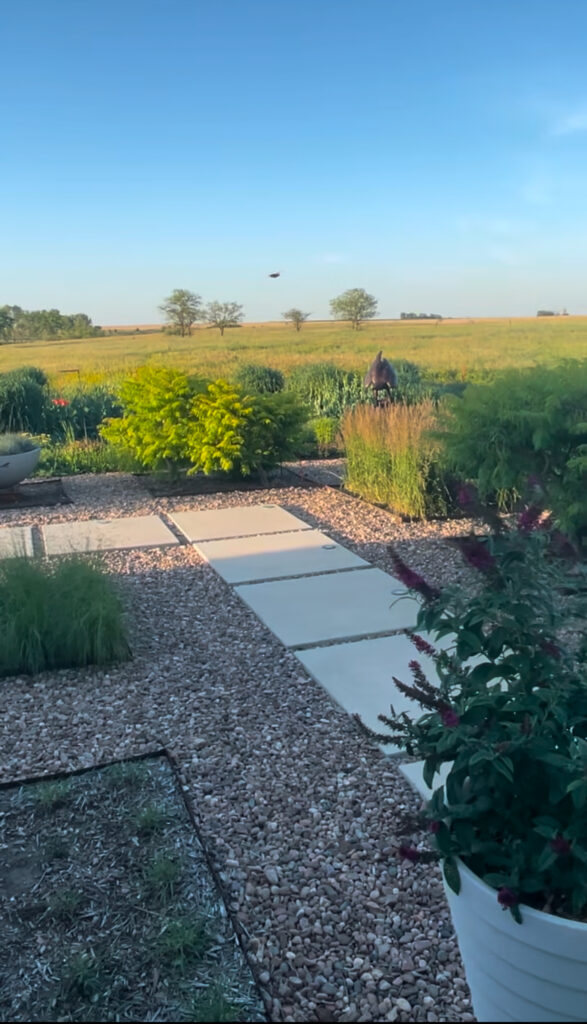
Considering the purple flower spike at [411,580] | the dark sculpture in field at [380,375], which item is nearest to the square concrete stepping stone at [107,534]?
the dark sculpture in field at [380,375]

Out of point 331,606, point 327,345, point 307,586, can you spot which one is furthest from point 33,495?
point 327,345

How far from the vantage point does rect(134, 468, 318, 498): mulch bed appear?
734 cm

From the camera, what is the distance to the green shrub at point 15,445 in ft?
22.6

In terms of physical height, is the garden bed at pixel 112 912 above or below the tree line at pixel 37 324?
below

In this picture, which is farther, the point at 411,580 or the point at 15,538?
the point at 15,538

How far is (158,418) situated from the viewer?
7418 mm

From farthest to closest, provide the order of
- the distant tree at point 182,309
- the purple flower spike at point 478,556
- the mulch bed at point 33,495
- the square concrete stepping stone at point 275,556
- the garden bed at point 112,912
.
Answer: the distant tree at point 182,309
the mulch bed at point 33,495
the square concrete stepping stone at point 275,556
the garden bed at point 112,912
the purple flower spike at point 478,556

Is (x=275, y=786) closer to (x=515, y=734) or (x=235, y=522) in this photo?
(x=515, y=734)

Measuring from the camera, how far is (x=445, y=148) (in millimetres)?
25641

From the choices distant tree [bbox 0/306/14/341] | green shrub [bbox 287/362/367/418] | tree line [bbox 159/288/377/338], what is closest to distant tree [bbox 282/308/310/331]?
tree line [bbox 159/288/377/338]

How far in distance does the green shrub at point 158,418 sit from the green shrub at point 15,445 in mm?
952

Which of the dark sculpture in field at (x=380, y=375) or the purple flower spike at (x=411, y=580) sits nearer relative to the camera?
the purple flower spike at (x=411, y=580)

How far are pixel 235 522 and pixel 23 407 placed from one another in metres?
5.44

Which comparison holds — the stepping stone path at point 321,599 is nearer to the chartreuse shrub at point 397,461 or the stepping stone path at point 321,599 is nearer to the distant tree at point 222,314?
the chartreuse shrub at point 397,461
